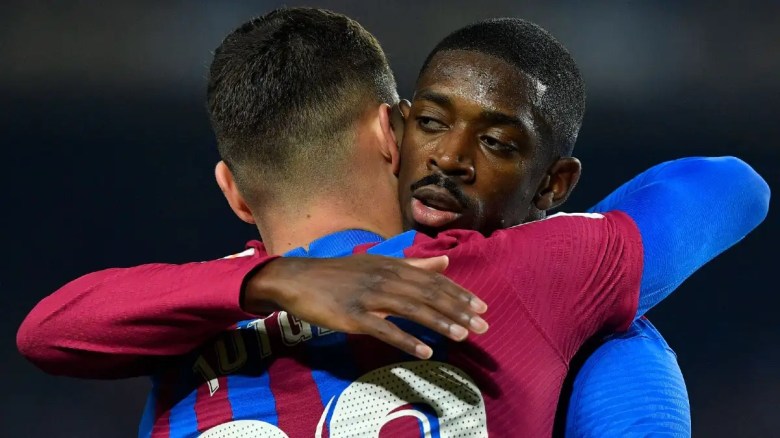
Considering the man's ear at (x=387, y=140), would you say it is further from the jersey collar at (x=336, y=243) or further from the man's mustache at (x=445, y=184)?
the jersey collar at (x=336, y=243)

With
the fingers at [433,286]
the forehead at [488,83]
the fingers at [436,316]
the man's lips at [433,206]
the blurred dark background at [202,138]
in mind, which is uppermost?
the forehead at [488,83]

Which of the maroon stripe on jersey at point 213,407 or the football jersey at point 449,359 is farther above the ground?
the football jersey at point 449,359

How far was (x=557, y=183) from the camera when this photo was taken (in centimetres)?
152

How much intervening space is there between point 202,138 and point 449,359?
206cm

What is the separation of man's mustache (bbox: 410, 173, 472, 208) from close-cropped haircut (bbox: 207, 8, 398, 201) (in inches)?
3.9

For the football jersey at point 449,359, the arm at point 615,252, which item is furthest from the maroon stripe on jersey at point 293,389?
the arm at point 615,252

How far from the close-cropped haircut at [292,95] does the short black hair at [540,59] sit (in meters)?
0.11

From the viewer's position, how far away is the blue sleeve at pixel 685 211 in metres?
1.26

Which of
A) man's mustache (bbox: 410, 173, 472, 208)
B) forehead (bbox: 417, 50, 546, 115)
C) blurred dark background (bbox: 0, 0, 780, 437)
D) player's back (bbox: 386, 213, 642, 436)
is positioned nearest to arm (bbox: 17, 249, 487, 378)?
player's back (bbox: 386, 213, 642, 436)

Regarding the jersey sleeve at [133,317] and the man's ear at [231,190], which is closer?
the jersey sleeve at [133,317]

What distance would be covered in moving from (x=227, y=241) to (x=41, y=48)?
0.96m

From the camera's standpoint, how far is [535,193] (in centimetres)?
149

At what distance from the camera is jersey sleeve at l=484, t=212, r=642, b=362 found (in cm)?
117

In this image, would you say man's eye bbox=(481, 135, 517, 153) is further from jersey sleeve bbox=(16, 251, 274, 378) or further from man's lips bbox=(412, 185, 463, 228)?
jersey sleeve bbox=(16, 251, 274, 378)
